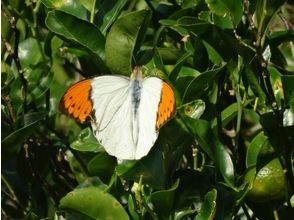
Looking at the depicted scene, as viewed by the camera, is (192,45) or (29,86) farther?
(29,86)

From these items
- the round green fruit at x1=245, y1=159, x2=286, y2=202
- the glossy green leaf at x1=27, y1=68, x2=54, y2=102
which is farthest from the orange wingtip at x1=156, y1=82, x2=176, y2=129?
the glossy green leaf at x1=27, y1=68, x2=54, y2=102

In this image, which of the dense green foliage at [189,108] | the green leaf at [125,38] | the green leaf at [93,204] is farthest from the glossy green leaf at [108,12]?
the green leaf at [93,204]

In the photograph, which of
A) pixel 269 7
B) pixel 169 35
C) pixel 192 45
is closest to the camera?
pixel 269 7

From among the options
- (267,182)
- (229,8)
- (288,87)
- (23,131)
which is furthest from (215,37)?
(23,131)

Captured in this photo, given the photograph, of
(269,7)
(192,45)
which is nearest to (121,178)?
(192,45)

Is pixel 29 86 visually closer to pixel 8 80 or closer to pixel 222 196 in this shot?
pixel 8 80

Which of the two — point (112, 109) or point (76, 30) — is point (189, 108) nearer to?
point (112, 109)
